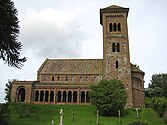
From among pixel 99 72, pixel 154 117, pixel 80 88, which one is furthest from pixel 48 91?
pixel 154 117

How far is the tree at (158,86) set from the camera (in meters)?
76.8

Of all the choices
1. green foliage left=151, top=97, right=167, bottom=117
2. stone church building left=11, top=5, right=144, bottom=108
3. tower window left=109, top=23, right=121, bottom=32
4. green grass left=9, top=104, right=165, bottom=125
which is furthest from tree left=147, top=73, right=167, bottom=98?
tower window left=109, top=23, right=121, bottom=32

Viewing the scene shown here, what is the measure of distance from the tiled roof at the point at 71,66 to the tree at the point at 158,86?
21922 mm

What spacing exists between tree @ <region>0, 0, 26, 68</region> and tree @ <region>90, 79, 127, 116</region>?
22799 millimetres

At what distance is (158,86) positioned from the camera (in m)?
86.1

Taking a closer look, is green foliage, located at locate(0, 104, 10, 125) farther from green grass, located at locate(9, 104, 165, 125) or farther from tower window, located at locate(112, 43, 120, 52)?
tower window, located at locate(112, 43, 120, 52)

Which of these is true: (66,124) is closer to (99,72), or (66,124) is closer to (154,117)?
(154,117)

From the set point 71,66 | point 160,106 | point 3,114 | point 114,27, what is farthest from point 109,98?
point 3,114

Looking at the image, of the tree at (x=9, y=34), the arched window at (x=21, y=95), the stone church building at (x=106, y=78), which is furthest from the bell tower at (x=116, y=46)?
the tree at (x=9, y=34)

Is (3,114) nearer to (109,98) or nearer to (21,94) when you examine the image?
(109,98)

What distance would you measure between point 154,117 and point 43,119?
22258mm

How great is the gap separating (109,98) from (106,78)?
40.7ft

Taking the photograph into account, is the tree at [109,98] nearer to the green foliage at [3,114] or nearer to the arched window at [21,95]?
the arched window at [21,95]

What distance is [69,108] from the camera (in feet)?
181
